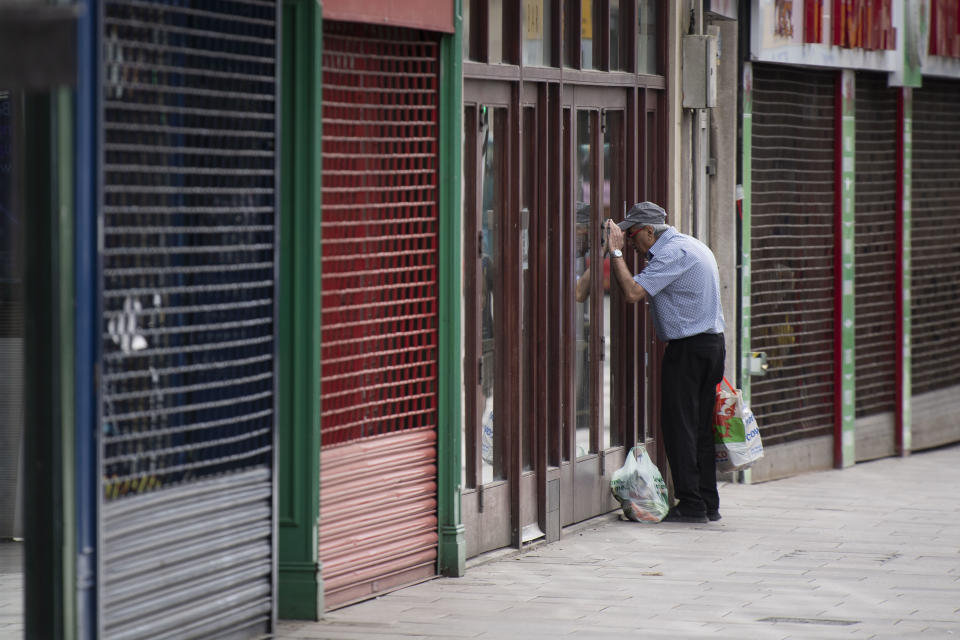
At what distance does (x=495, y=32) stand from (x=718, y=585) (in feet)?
9.17

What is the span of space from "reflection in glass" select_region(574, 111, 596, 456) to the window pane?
1.08 meters

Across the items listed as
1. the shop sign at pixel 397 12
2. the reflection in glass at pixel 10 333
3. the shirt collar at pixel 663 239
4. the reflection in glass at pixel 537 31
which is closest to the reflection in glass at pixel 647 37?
the shirt collar at pixel 663 239

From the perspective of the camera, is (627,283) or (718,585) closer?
(718,585)

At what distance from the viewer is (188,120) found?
6.52 meters

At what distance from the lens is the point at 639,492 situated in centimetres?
1055

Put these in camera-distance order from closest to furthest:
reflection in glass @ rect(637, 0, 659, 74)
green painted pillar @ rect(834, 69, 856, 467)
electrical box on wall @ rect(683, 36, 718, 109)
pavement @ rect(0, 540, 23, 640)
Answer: pavement @ rect(0, 540, 23, 640) < reflection in glass @ rect(637, 0, 659, 74) < electrical box on wall @ rect(683, 36, 718, 109) < green painted pillar @ rect(834, 69, 856, 467)

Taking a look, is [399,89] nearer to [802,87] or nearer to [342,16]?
[342,16]

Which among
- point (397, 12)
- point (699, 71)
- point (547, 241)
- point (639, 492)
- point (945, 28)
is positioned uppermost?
point (945, 28)

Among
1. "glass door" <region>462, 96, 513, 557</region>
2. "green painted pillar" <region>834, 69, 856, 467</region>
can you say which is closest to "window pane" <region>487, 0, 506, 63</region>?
"glass door" <region>462, 96, 513, 557</region>

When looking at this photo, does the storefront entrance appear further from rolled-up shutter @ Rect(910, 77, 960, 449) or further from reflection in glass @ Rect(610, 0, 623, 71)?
rolled-up shutter @ Rect(910, 77, 960, 449)

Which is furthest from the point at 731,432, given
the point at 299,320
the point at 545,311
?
the point at 299,320

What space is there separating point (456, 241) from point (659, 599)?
5.94ft

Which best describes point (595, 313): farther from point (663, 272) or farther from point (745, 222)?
point (745, 222)

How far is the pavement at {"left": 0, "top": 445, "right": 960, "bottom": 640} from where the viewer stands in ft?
24.6
